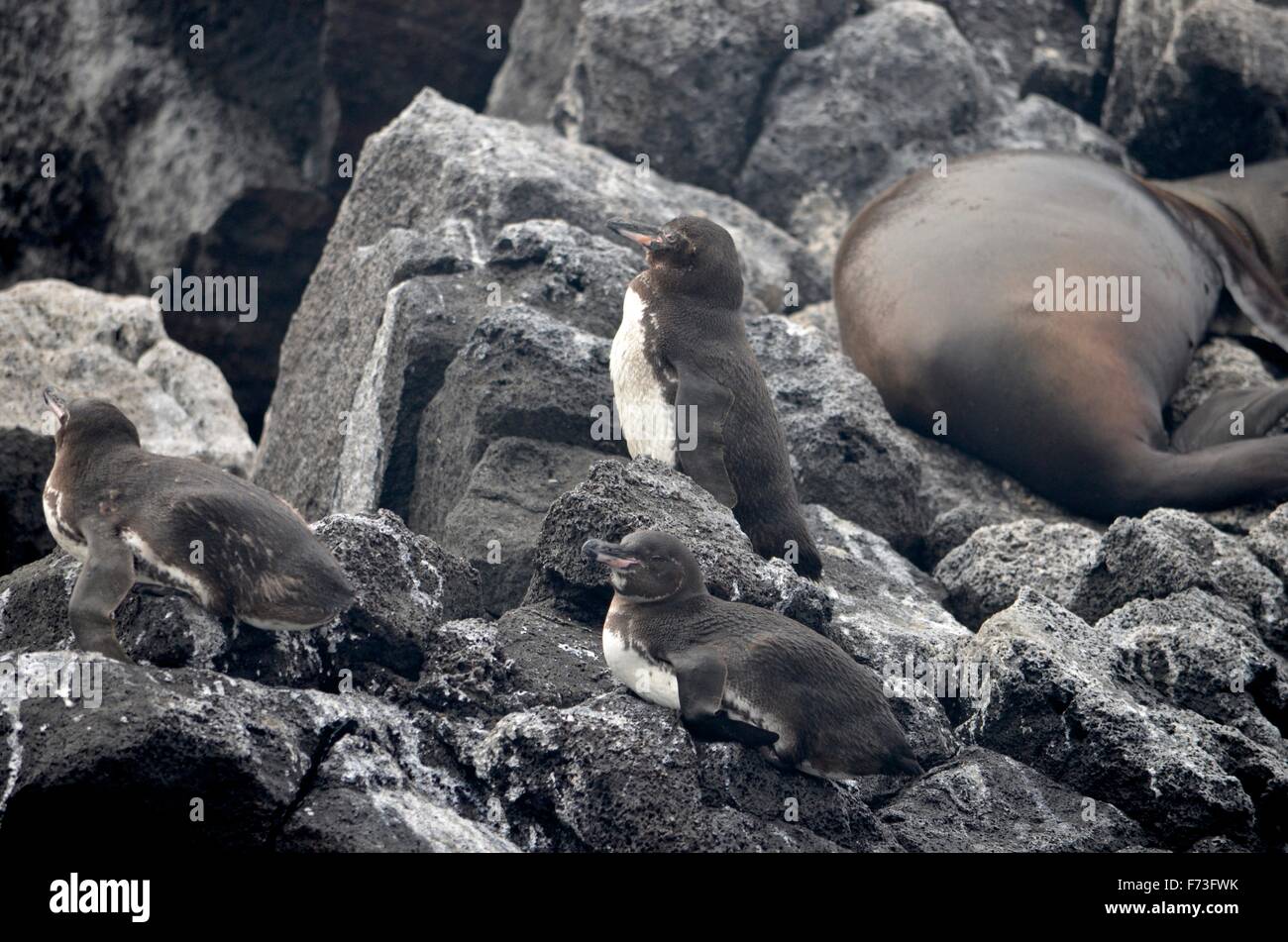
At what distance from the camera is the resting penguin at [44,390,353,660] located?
4551mm

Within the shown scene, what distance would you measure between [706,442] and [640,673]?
1.41 metres

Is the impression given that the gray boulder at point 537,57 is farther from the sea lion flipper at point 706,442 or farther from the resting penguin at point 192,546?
the resting penguin at point 192,546

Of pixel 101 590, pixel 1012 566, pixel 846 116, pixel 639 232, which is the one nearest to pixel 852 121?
pixel 846 116

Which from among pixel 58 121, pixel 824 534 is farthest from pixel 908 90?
pixel 58 121

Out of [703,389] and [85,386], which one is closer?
[703,389]

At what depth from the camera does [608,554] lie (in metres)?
4.68

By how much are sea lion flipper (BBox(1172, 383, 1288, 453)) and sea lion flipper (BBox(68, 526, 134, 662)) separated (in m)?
5.33

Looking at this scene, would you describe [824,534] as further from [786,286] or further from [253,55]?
[253,55]

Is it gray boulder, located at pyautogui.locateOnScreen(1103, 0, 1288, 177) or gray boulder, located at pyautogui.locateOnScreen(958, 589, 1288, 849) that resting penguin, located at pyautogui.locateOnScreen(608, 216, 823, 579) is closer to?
gray boulder, located at pyautogui.locateOnScreen(958, 589, 1288, 849)

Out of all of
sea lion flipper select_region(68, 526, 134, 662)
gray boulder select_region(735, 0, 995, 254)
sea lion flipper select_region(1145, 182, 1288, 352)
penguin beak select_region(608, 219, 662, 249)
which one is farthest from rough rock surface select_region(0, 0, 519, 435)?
sea lion flipper select_region(68, 526, 134, 662)

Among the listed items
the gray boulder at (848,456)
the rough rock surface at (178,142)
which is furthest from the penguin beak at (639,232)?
the rough rock surface at (178,142)

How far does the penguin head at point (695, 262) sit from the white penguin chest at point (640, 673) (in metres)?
1.95

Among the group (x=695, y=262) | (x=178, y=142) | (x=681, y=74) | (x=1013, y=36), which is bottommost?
(x=695, y=262)

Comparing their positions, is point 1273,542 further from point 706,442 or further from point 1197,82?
point 1197,82
